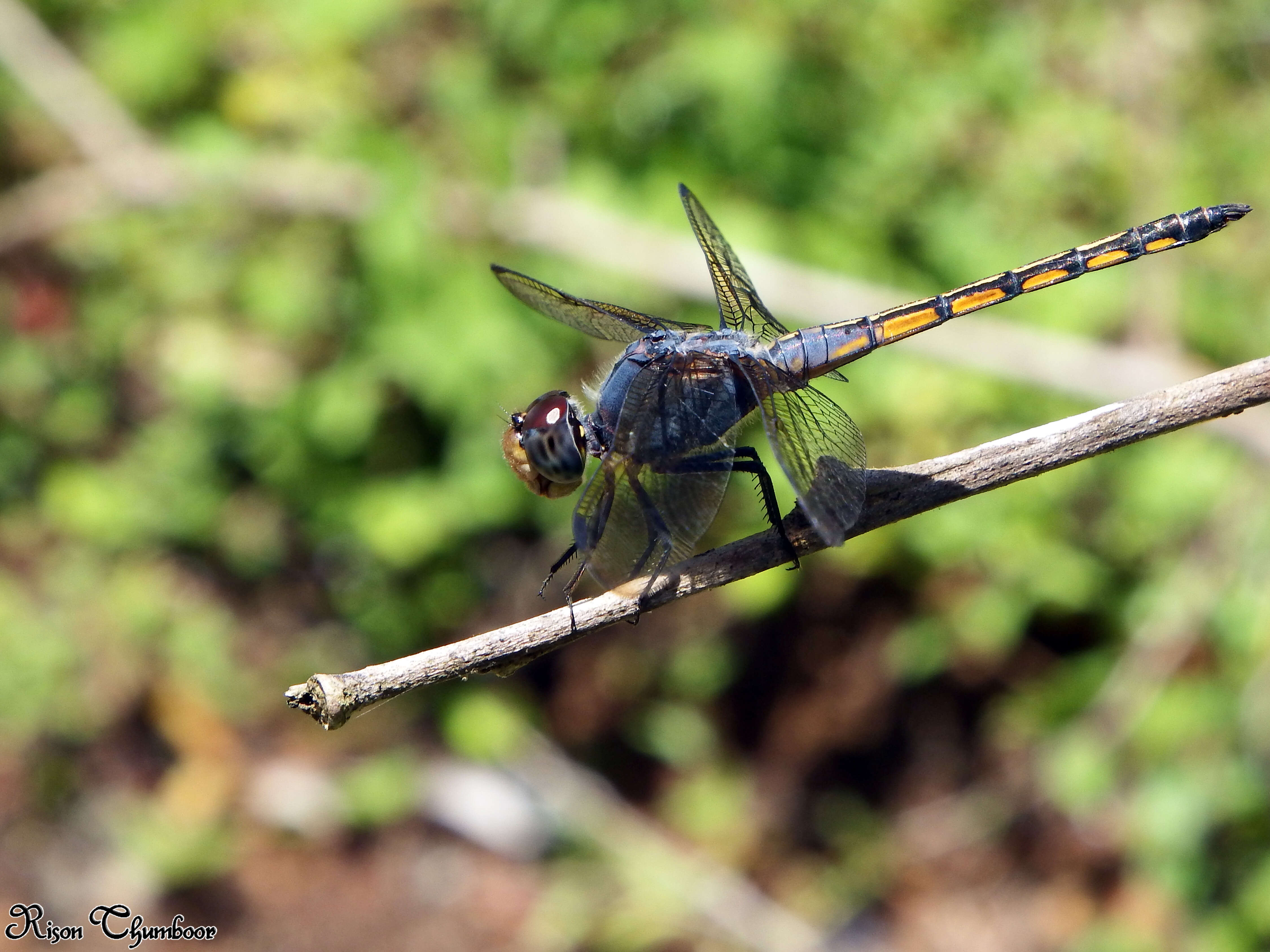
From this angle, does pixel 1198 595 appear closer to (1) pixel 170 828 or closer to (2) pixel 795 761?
(2) pixel 795 761

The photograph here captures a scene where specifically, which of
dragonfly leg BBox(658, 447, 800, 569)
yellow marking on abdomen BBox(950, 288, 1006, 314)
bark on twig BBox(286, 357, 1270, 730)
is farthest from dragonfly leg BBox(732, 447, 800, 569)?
yellow marking on abdomen BBox(950, 288, 1006, 314)

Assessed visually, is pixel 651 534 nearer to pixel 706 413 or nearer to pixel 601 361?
pixel 706 413

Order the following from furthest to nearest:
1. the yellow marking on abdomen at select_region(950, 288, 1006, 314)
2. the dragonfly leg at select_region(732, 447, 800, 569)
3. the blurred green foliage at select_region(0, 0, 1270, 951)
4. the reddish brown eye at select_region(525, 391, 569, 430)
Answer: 1. the blurred green foliage at select_region(0, 0, 1270, 951)
2. the yellow marking on abdomen at select_region(950, 288, 1006, 314)
3. the reddish brown eye at select_region(525, 391, 569, 430)
4. the dragonfly leg at select_region(732, 447, 800, 569)

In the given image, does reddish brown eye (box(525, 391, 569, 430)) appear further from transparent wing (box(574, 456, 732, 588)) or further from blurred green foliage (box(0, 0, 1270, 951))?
blurred green foliage (box(0, 0, 1270, 951))

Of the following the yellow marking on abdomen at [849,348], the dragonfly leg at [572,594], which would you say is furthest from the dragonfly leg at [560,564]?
the yellow marking on abdomen at [849,348]

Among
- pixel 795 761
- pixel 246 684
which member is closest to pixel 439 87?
pixel 246 684

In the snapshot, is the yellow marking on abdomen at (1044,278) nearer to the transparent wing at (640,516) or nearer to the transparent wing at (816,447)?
the transparent wing at (816,447)

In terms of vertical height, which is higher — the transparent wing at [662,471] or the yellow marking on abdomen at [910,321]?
the yellow marking on abdomen at [910,321]
